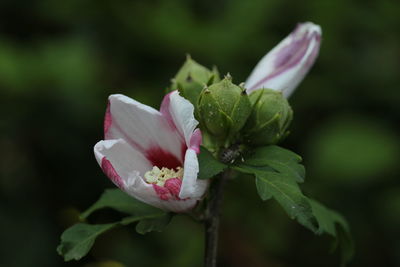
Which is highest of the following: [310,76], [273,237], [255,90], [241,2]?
[255,90]

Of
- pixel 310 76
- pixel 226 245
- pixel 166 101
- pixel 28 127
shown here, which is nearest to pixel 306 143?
pixel 310 76

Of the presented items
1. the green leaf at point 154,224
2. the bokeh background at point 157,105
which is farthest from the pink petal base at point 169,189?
the bokeh background at point 157,105

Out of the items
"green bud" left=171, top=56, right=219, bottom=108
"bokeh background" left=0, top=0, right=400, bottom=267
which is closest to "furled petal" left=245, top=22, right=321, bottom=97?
"green bud" left=171, top=56, right=219, bottom=108

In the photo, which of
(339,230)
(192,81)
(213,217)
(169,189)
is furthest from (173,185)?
(339,230)

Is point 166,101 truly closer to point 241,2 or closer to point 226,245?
point 226,245

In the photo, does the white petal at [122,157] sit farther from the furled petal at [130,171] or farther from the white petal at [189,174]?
the white petal at [189,174]

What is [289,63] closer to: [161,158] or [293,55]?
[293,55]
